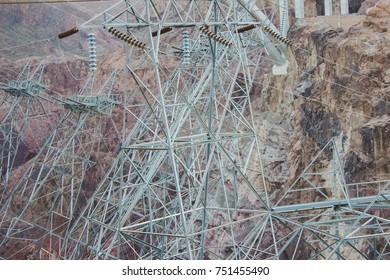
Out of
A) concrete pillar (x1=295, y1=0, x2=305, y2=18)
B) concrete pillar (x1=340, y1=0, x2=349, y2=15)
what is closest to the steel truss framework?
concrete pillar (x1=295, y1=0, x2=305, y2=18)

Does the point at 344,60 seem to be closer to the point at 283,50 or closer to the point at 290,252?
the point at 283,50

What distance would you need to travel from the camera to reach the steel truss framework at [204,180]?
71.9 feet

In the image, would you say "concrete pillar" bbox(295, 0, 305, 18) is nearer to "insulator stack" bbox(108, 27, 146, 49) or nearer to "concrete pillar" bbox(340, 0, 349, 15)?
"concrete pillar" bbox(340, 0, 349, 15)

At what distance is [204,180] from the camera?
22.9 meters

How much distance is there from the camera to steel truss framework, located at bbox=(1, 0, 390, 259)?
2191cm

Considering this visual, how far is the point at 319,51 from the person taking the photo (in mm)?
32781

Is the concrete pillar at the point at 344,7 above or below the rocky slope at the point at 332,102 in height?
Answer: above

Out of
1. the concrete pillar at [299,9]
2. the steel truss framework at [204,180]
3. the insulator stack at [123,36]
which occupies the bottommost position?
the steel truss framework at [204,180]

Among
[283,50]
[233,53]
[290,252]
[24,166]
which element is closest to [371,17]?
[283,50]

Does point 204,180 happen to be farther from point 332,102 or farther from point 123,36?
point 332,102

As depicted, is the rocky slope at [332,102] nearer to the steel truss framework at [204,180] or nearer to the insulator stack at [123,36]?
the steel truss framework at [204,180]

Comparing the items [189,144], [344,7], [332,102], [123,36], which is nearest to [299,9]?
[344,7]

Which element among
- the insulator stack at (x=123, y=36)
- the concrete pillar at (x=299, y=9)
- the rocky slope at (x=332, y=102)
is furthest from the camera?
the concrete pillar at (x=299, y=9)

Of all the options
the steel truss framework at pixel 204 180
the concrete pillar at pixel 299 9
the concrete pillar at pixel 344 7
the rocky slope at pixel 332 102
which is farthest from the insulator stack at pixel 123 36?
the concrete pillar at pixel 299 9
